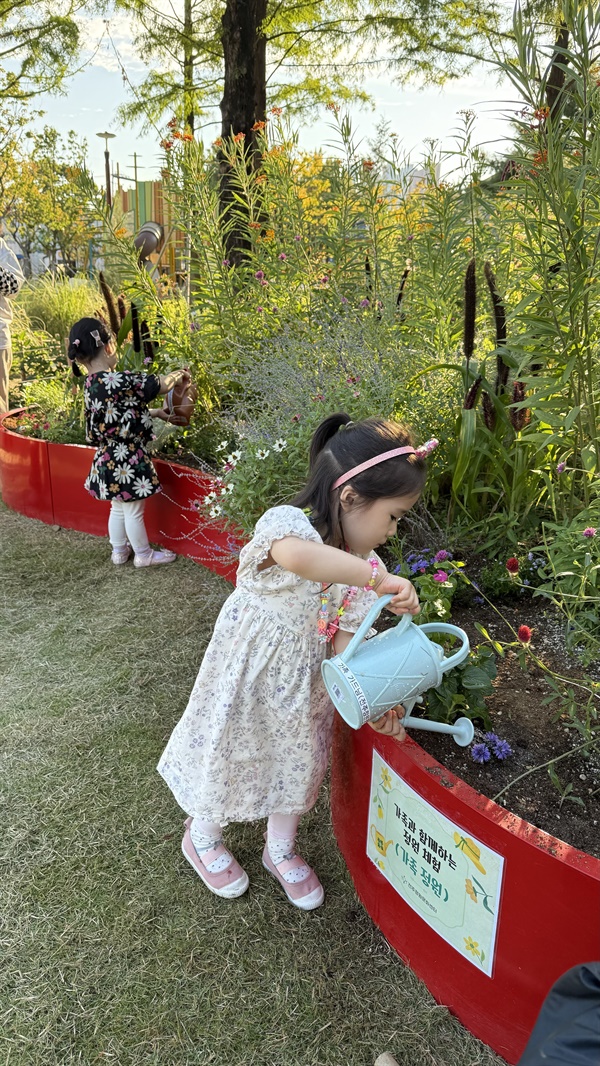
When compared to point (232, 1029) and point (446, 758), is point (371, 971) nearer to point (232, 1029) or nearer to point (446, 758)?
point (232, 1029)

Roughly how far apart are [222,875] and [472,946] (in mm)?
717

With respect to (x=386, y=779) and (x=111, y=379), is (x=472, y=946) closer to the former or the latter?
(x=386, y=779)

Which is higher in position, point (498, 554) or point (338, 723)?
point (498, 554)

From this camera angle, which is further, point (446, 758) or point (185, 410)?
point (185, 410)

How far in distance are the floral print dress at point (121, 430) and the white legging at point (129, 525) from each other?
0.23 ft

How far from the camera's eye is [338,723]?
196cm

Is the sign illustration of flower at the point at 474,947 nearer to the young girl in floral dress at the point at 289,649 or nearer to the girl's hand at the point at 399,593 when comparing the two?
the young girl in floral dress at the point at 289,649

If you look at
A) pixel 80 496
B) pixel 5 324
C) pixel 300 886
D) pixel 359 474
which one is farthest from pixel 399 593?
→ pixel 5 324

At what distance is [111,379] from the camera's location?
3650 mm

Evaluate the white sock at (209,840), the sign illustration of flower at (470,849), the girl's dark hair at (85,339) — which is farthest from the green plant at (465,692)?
the girl's dark hair at (85,339)

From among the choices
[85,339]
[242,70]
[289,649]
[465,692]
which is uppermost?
[242,70]

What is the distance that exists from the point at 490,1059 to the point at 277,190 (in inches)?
145

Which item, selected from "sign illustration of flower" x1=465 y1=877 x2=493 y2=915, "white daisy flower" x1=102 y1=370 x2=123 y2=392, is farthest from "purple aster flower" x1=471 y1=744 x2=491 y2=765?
"white daisy flower" x1=102 y1=370 x2=123 y2=392

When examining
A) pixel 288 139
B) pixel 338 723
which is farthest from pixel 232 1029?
pixel 288 139
